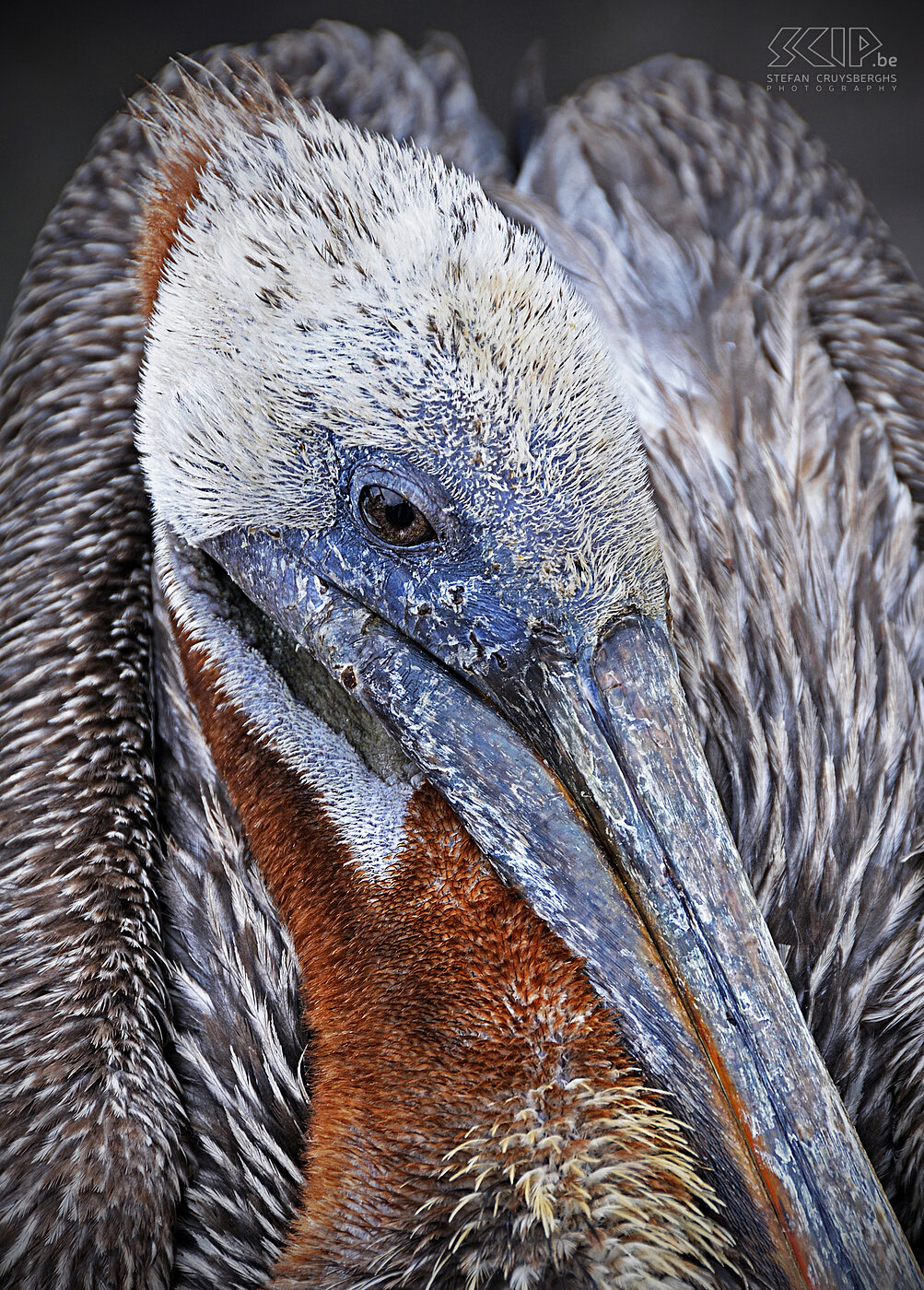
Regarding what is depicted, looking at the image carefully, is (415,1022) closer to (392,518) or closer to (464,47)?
(392,518)

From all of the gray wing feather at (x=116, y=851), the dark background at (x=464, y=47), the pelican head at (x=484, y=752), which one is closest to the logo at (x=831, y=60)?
the dark background at (x=464, y=47)

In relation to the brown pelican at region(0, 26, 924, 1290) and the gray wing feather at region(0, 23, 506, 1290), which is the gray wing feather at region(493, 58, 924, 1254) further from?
the gray wing feather at region(0, 23, 506, 1290)

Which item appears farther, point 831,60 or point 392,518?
point 831,60

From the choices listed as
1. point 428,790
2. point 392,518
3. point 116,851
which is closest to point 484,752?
point 428,790

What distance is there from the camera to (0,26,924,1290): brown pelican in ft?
2.42

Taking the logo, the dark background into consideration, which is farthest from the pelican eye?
the logo

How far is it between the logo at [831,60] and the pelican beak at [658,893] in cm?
91

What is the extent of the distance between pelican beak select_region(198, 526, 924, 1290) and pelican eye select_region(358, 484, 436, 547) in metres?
0.07

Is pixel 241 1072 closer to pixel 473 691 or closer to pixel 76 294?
pixel 473 691

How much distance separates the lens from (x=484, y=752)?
2.60 ft

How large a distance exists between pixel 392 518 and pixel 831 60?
3.14 feet

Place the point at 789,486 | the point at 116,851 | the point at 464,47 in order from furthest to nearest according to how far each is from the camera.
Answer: the point at 464,47 → the point at 789,486 → the point at 116,851

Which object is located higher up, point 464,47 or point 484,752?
point 464,47

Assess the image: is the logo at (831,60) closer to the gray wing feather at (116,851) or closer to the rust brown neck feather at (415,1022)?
the gray wing feather at (116,851)
